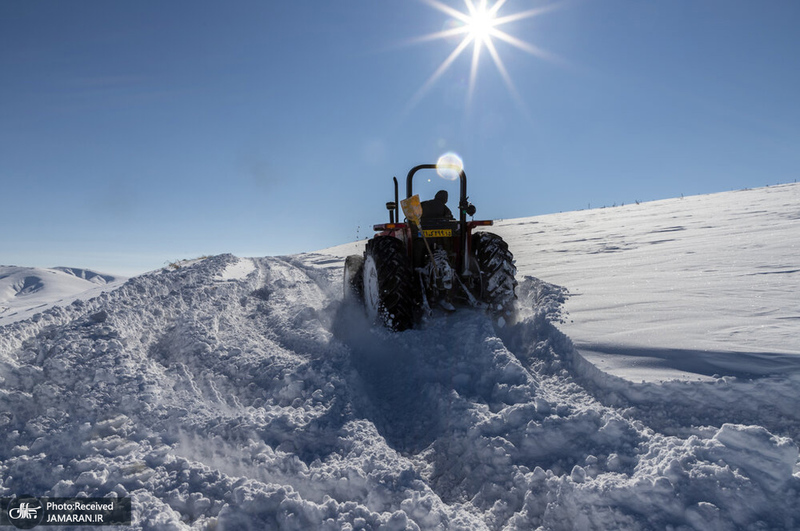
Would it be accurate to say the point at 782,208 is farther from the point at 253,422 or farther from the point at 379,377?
the point at 253,422

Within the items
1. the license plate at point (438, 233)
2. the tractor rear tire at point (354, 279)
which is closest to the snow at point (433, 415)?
the license plate at point (438, 233)

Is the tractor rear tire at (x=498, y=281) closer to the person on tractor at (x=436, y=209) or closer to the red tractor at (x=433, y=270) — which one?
the red tractor at (x=433, y=270)

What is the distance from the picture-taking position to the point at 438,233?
4965 mm

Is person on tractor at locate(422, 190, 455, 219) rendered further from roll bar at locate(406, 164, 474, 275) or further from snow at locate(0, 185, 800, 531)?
snow at locate(0, 185, 800, 531)

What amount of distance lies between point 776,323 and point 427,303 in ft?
9.49

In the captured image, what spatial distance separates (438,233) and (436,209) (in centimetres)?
98

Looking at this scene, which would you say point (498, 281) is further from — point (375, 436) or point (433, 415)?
point (375, 436)

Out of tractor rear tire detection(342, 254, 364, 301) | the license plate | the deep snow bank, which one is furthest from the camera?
tractor rear tire detection(342, 254, 364, 301)

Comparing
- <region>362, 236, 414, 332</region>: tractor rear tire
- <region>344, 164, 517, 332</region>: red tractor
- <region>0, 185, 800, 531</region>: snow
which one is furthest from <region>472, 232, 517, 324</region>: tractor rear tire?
<region>362, 236, 414, 332</region>: tractor rear tire

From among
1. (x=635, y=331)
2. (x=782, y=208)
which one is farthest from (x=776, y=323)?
(x=782, y=208)

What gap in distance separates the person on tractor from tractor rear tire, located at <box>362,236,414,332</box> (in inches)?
52.8

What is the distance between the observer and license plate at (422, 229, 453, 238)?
16.2 ft

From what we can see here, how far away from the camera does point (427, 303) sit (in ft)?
A: 15.0

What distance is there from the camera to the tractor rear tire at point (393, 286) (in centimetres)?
428
